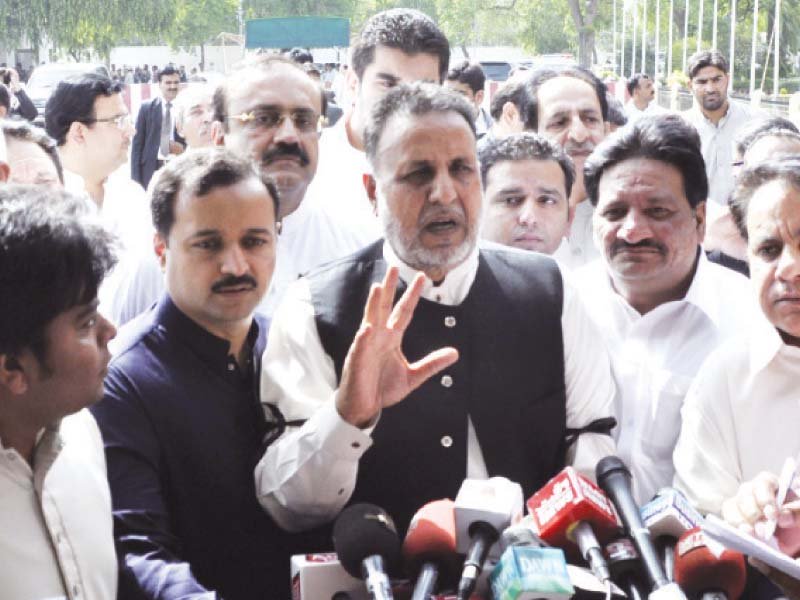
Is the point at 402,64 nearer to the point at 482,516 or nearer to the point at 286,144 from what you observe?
the point at 286,144

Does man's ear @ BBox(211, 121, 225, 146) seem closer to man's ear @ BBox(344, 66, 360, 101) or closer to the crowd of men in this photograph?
the crowd of men

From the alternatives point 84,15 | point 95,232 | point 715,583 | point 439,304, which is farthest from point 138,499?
point 84,15

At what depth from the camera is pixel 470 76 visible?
842cm

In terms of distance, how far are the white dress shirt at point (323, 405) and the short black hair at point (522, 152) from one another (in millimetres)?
1209

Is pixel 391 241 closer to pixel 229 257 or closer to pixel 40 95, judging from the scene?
pixel 229 257

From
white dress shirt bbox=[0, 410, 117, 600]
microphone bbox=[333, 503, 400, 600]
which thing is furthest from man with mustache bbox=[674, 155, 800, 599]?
white dress shirt bbox=[0, 410, 117, 600]

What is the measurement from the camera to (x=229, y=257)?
2.82 meters

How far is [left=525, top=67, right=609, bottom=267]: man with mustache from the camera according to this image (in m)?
4.62

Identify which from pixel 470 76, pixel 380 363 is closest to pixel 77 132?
pixel 470 76

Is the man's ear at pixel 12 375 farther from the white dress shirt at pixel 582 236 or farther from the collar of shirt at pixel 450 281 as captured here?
the white dress shirt at pixel 582 236

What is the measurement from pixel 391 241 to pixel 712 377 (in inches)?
32.3

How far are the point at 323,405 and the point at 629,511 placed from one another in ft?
2.25

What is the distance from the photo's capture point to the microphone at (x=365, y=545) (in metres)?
2.21

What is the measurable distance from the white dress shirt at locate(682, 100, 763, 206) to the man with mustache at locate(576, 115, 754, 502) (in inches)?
223
